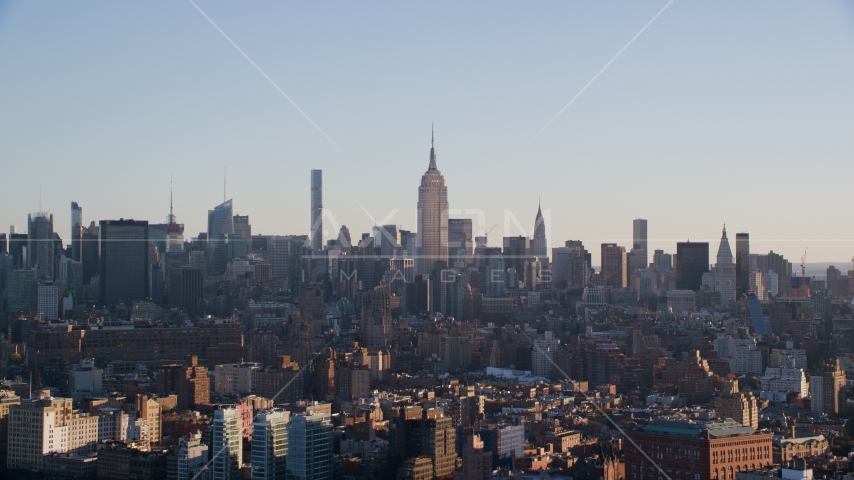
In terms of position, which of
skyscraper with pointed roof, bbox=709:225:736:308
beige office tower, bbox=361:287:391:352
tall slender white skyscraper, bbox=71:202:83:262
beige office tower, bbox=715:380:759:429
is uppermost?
tall slender white skyscraper, bbox=71:202:83:262

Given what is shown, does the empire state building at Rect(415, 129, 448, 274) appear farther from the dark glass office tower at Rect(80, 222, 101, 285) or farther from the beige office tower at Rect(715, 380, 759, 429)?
the beige office tower at Rect(715, 380, 759, 429)

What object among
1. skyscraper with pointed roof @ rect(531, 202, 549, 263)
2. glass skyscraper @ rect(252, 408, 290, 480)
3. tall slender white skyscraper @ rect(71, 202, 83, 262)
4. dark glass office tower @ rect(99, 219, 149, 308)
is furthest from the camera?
dark glass office tower @ rect(99, 219, 149, 308)

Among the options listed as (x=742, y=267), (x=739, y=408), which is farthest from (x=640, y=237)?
(x=739, y=408)

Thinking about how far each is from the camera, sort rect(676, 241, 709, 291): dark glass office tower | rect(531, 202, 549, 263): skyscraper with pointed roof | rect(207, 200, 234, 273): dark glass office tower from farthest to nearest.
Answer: rect(207, 200, 234, 273): dark glass office tower
rect(676, 241, 709, 291): dark glass office tower
rect(531, 202, 549, 263): skyscraper with pointed roof

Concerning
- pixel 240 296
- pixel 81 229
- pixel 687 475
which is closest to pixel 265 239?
pixel 240 296

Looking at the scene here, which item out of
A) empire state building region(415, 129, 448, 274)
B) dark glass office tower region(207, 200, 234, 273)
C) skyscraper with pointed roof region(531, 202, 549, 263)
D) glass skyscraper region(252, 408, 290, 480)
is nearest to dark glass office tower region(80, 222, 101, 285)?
dark glass office tower region(207, 200, 234, 273)

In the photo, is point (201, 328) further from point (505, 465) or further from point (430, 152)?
point (505, 465)

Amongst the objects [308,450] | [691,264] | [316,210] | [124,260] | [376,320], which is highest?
[316,210]

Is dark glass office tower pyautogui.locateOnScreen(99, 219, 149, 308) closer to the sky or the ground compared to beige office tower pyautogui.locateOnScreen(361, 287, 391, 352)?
closer to the sky

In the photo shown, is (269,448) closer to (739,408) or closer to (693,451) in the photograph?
(693,451)
